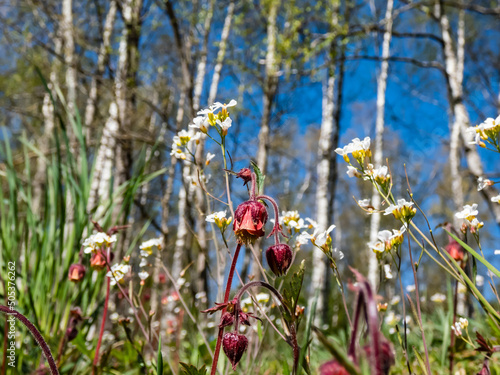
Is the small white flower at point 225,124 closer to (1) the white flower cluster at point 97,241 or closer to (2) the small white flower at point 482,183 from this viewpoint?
(1) the white flower cluster at point 97,241

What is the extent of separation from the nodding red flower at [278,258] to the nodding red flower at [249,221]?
0.20 ft

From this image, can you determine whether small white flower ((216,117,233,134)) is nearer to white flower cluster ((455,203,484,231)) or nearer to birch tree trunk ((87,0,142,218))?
white flower cluster ((455,203,484,231))

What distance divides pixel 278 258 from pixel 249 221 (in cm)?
11

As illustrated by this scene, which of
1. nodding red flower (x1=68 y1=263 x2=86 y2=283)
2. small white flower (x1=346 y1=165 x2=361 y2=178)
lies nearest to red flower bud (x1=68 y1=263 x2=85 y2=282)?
nodding red flower (x1=68 y1=263 x2=86 y2=283)

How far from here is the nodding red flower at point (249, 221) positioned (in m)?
0.69

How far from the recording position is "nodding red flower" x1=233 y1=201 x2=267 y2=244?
69 centimetres

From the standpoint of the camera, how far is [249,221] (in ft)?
2.28

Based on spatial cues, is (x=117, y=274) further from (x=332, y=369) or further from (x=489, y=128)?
(x=489, y=128)

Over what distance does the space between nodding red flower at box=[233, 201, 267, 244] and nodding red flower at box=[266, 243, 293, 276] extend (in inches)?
2.4

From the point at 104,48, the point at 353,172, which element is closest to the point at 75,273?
the point at 353,172

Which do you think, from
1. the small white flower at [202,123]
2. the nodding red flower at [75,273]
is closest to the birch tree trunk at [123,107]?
the nodding red flower at [75,273]
